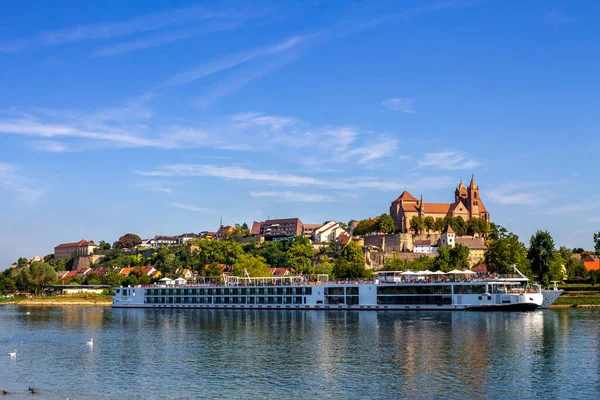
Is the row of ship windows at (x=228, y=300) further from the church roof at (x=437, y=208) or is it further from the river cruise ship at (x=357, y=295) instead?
the church roof at (x=437, y=208)

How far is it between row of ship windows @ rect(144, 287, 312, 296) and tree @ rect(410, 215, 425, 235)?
8527 centimetres

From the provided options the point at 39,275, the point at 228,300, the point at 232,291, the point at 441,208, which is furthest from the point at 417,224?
the point at 39,275

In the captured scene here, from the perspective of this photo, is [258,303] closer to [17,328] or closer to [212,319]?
[212,319]

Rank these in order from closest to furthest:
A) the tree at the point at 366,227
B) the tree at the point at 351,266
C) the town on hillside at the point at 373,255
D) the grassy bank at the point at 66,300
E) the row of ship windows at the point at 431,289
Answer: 1. the row of ship windows at the point at 431,289
2. the town on hillside at the point at 373,255
3. the tree at the point at 351,266
4. the grassy bank at the point at 66,300
5. the tree at the point at 366,227

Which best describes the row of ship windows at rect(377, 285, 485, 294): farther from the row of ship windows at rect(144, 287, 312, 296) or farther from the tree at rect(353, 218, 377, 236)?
the tree at rect(353, 218, 377, 236)

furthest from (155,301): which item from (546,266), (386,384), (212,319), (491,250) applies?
(386,384)

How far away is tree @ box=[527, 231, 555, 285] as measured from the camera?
91812 mm

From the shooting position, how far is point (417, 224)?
170500mm

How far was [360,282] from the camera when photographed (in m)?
86.5

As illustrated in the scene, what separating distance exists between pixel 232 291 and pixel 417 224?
280ft

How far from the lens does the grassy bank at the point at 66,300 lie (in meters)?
122

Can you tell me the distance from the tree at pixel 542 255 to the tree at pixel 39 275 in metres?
95.1

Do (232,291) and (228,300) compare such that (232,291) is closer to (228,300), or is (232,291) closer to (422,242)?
(228,300)

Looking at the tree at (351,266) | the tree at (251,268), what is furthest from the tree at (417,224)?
the tree at (251,268)
